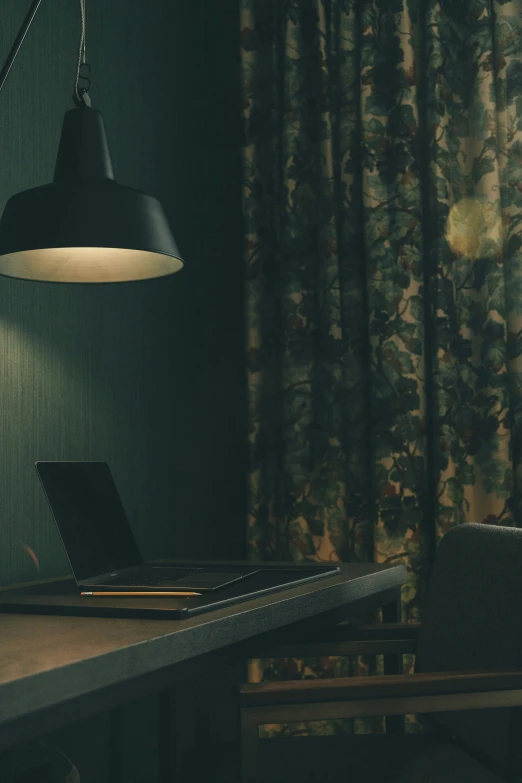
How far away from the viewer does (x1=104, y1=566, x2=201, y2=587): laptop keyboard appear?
1559 mm

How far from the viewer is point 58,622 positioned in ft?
4.16

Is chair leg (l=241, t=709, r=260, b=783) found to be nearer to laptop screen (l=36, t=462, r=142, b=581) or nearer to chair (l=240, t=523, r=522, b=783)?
chair (l=240, t=523, r=522, b=783)

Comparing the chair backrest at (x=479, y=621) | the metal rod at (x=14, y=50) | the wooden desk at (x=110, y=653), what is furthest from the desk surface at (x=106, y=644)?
the metal rod at (x=14, y=50)

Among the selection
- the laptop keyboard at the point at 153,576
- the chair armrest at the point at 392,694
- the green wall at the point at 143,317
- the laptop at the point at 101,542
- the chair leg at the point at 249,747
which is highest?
the green wall at the point at 143,317

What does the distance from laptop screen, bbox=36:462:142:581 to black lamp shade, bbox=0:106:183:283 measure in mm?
382

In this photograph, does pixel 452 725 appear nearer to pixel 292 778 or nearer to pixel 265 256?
pixel 292 778

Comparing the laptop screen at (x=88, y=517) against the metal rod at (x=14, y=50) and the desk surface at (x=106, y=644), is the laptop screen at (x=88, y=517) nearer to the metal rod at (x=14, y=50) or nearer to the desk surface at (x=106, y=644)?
the desk surface at (x=106, y=644)

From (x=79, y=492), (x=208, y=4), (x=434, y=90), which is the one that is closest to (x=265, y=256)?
(x=434, y=90)

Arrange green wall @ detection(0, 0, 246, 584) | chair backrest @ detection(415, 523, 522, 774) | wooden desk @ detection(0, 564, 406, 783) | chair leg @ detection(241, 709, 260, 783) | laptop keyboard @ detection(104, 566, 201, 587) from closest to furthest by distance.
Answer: wooden desk @ detection(0, 564, 406, 783) → chair leg @ detection(241, 709, 260, 783) → chair backrest @ detection(415, 523, 522, 774) → laptop keyboard @ detection(104, 566, 201, 587) → green wall @ detection(0, 0, 246, 584)

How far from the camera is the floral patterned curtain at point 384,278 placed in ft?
7.91

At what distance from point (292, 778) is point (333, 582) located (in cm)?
36

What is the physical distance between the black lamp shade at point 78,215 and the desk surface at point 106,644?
0.59 meters

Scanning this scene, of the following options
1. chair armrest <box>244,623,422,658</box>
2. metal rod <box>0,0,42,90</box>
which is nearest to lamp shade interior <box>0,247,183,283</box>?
metal rod <box>0,0,42,90</box>

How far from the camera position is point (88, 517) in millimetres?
1714
